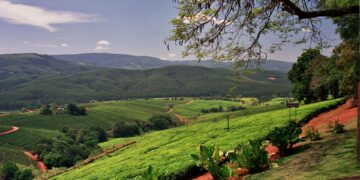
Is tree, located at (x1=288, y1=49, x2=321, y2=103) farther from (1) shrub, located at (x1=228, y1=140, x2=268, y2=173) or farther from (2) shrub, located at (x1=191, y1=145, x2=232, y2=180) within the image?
(2) shrub, located at (x1=191, y1=145, x2=232, y2=180)

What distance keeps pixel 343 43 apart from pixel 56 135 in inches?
6184

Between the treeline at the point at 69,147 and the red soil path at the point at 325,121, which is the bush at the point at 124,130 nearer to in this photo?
the treeline at the point at 69,147

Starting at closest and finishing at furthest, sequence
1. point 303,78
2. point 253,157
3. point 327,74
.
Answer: point 253,157
point 327,74
point 303,78

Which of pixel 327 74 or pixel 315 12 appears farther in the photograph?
pixel 327 74

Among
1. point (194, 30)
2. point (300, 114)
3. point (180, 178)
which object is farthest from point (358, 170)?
point (300, 114)

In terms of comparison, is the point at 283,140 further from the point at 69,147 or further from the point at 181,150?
the point at 69,147

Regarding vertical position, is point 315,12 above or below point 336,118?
above

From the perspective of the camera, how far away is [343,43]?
131ft

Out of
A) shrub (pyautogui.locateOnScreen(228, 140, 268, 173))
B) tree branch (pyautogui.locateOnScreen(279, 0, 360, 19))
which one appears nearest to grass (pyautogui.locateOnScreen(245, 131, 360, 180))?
shrub (pyautogui.locateOnScreen(228, 140, 268, 173))

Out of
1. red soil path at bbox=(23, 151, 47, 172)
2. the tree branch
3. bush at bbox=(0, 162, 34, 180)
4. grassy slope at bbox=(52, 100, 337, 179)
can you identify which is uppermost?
the tree branch

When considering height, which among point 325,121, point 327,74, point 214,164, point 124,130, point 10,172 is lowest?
point 10,172

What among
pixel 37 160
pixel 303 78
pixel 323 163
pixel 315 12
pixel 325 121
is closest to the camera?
pixel 315 12

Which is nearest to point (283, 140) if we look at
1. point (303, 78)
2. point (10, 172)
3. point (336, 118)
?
point (336, 118)

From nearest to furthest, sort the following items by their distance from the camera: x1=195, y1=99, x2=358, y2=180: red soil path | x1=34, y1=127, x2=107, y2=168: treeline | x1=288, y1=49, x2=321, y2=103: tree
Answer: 1. x1=195, y1=99, x2=358, y2=180: red soil path
2. x1=288, y1=49, x2=321, y2=103: tree
3. x1=34, y1=127, x2=107, y2=168: treeline
